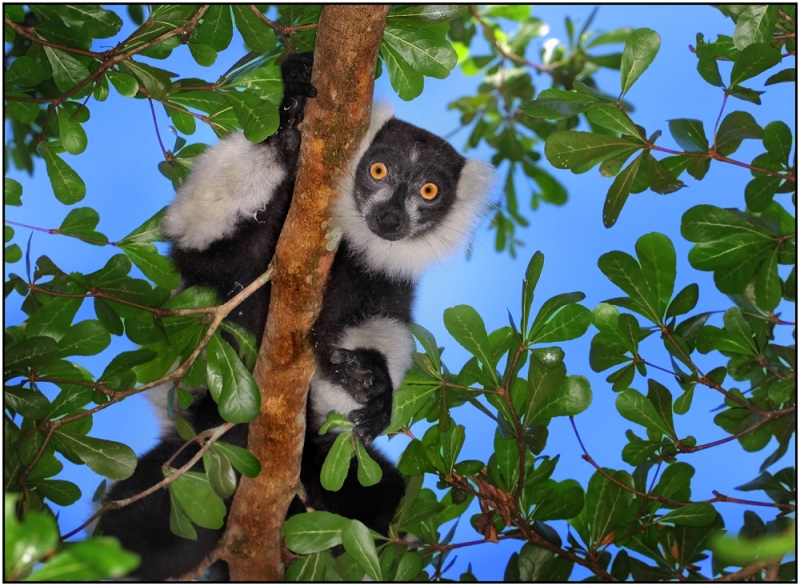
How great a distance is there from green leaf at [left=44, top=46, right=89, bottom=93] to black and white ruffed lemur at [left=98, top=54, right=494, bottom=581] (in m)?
0.58

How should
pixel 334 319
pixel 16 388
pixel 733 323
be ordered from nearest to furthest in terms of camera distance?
pixel 16 388, pixel 733 323, pixel 334 319

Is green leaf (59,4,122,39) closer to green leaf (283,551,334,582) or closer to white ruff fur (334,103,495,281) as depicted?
white ruff fur (334,103,495,281)

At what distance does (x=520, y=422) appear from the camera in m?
2.65

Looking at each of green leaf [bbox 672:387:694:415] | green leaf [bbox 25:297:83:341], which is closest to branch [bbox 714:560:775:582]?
green leaf [bbox 672:387:694:415]

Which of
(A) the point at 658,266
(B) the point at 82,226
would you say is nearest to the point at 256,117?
(B) the point at 82,226

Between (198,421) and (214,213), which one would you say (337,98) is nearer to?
(214,213)

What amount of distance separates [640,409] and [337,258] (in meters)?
1.60

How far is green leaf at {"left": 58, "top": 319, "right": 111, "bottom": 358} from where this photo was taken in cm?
256

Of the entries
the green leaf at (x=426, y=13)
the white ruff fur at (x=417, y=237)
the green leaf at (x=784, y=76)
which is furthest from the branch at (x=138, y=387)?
the green leaf at (x=784, y=76)

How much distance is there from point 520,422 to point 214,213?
1535 millimetres

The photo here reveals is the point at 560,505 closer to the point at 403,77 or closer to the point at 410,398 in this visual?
the point at 410,398

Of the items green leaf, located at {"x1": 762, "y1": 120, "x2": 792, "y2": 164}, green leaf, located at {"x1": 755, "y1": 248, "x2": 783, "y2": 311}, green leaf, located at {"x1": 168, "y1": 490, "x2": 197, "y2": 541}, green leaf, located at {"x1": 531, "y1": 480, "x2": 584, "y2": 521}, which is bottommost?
green leaf, located at {"x1": 168, "y1": 490, "x2": 197, "y2": 541}

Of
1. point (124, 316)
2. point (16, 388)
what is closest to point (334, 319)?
point (124, 316)

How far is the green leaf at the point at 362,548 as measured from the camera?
7.39 ft
